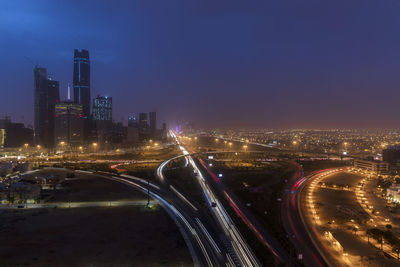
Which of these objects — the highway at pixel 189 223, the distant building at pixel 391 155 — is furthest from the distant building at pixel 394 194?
the distant building at pixel 391 155

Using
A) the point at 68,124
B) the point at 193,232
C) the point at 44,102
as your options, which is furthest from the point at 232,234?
the point at 44,102

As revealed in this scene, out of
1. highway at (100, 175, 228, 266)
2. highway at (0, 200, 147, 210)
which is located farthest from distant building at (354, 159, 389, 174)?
highway at (0, 200, 147, 210)

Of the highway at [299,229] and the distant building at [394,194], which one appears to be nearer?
the highway at [299,229]

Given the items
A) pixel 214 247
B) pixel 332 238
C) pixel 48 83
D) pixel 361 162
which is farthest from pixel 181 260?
pixel 48 83

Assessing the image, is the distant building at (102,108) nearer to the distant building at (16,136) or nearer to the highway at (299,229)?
the distant building at (16,136)

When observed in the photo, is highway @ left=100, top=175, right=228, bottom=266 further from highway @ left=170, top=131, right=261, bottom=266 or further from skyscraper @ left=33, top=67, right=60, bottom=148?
skyscraper @ left=33, top=67, right=60, bottom=148

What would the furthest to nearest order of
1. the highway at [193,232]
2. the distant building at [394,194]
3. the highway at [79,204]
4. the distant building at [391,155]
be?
the distant building at [391,155], the distant building at [394,194], the highway at [79,204], the highway at [193,232]
